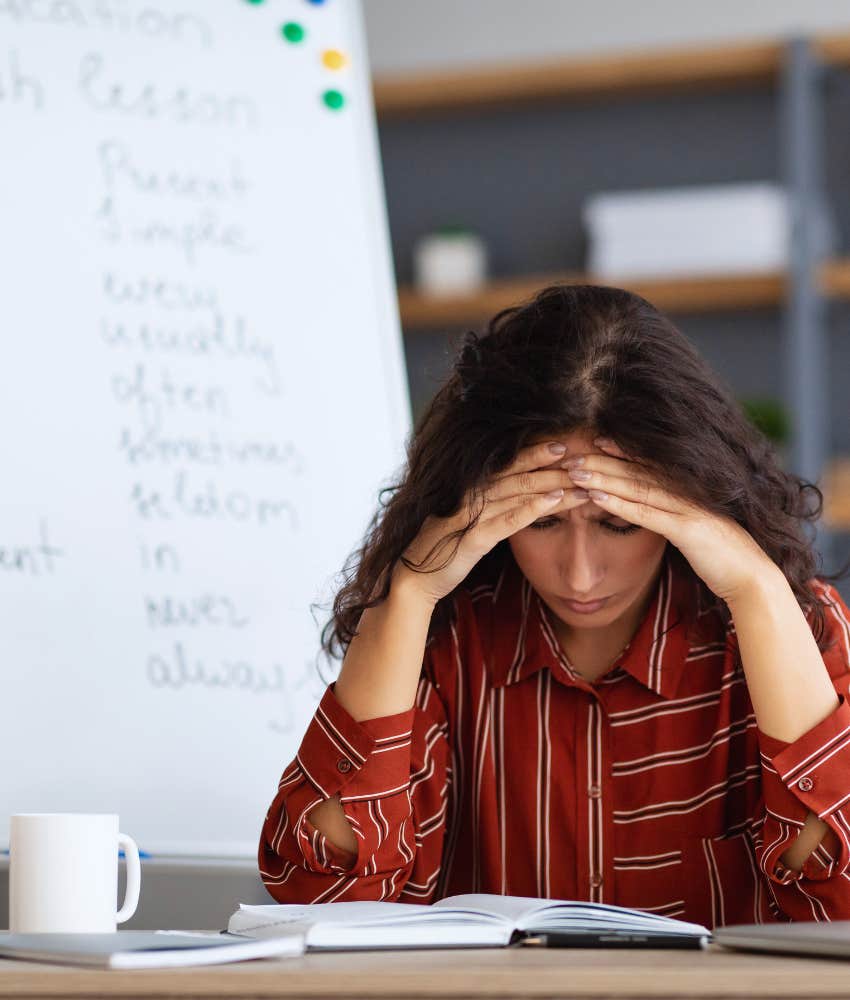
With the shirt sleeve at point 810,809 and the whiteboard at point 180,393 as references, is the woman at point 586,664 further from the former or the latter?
the whiteboard at point 180,393

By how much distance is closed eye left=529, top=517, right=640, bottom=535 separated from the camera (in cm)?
109

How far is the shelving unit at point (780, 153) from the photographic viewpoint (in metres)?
2.44

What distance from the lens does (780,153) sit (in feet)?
8.55

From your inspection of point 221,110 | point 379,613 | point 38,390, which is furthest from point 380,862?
point 221,110

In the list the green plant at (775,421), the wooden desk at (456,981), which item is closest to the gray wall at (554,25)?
the green plant at (775,421)

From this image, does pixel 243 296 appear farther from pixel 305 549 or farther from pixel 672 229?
pixel 672 229

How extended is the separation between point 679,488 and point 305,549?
19.8 inches

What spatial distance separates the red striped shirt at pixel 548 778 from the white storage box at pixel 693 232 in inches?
54.5

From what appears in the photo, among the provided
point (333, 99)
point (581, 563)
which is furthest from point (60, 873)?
point (333, 99)

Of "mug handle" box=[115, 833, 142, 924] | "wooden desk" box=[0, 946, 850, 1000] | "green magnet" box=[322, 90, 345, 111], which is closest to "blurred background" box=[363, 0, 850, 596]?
"green magnet" box=[322, 90, 345, 111]

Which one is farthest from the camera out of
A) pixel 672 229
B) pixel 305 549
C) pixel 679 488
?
pixel 672 229

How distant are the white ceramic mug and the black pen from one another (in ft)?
1.03

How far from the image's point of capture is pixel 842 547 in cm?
262

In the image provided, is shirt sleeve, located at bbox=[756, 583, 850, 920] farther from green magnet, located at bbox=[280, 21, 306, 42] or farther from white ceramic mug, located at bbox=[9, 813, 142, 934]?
green magnet, located at bbox=[280, 21, 306, 42]
